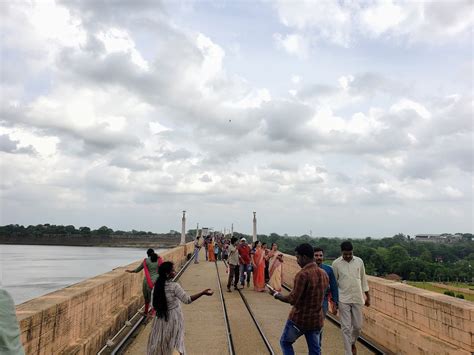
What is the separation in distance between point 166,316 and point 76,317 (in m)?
1.73

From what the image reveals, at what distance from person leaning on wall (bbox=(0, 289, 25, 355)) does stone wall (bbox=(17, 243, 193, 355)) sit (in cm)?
172

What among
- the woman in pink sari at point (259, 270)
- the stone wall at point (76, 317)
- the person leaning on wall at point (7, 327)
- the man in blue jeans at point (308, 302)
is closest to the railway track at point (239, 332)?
the stone wall at point (76, 317)

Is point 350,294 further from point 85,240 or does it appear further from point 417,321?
point 85,240

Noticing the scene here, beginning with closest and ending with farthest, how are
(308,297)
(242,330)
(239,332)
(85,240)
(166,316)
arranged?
1. (308,297)
2. (166,316)
3. (239,332)
4. (242,330)
5. (85,240)

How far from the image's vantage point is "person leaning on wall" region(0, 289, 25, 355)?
8.02ft

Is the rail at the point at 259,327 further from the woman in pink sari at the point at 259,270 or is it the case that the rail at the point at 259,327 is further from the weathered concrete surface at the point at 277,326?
the woman in pink sari at the point at 259,270

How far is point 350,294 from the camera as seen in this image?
5809mm

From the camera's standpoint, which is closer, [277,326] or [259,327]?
[259,327]

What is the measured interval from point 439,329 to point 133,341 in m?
5.17

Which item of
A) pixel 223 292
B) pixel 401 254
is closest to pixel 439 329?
pixel 223 292

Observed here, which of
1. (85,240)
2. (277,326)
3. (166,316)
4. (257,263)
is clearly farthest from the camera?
(85,240)

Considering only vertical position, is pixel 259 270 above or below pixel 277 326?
above

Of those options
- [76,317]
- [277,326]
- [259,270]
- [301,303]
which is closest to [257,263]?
[259,270]

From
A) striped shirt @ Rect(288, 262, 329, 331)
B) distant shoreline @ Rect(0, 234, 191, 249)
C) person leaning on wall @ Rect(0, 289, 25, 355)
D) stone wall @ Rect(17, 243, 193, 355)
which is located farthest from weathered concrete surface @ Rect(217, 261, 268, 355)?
distant shoreline @ Rect(0, 234, 191, 249)
